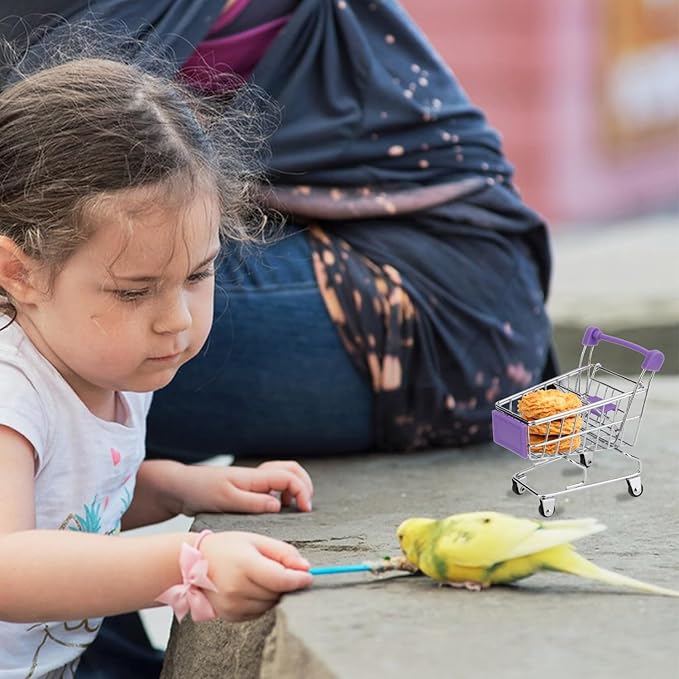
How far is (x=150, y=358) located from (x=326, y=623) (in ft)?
1.43

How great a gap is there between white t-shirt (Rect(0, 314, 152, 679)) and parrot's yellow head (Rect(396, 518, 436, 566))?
455mm

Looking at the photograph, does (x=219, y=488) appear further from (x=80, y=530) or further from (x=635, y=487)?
(x=635, y=487)

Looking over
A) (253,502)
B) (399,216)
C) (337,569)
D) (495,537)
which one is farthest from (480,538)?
(399,216)

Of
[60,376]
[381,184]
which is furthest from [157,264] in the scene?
[381,184]

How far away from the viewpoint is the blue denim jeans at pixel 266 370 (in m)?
2.05

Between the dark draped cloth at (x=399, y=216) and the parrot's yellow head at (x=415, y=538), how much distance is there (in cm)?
69

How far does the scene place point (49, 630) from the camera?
67.0 inches

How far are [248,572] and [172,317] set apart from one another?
1.14ft

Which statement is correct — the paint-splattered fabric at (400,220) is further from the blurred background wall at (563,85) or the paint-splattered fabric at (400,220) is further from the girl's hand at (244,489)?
the blurred background wall at (563,85)

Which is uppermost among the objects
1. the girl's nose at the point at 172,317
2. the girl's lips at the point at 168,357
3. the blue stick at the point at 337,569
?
the girl's nose at the point at 172,317

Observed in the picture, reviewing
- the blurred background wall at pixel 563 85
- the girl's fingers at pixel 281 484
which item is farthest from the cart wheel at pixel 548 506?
the blurred background wall at pixel 563 85

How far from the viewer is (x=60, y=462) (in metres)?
1.61

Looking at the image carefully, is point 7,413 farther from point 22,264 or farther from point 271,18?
point 271,18

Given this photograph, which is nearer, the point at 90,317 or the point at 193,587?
the point at 193,587
